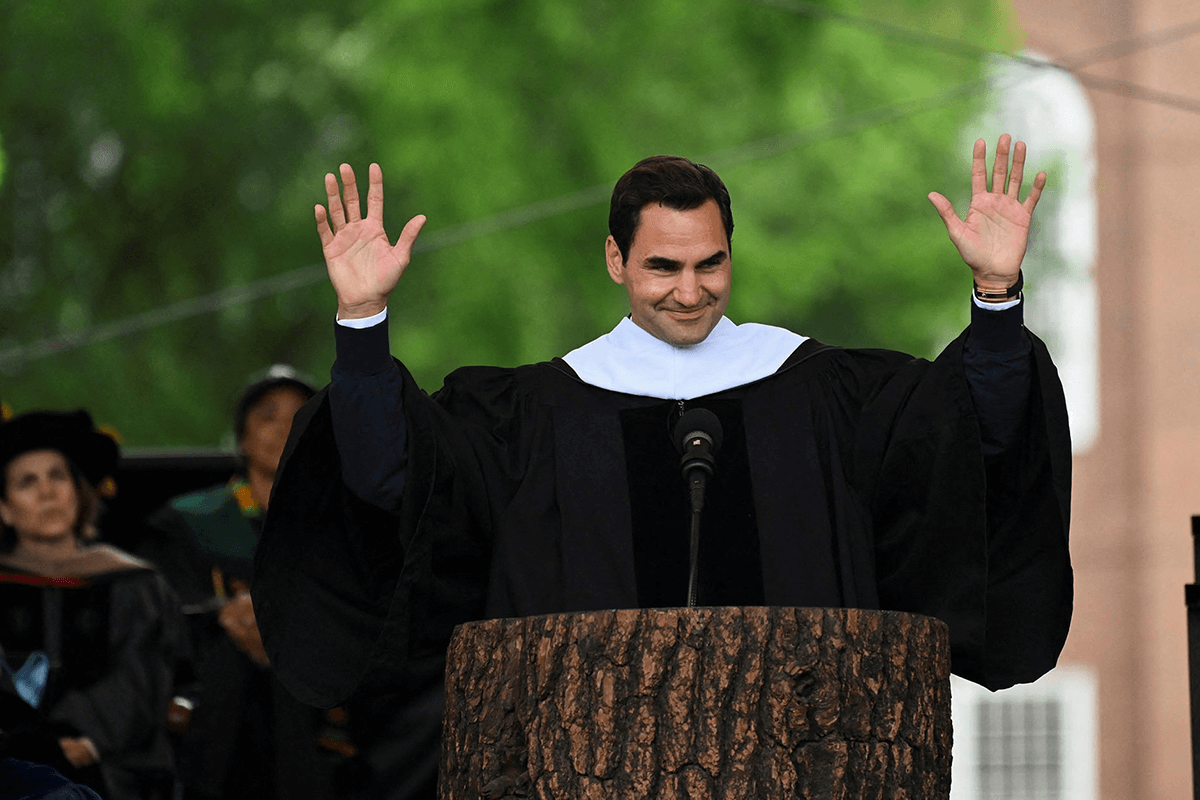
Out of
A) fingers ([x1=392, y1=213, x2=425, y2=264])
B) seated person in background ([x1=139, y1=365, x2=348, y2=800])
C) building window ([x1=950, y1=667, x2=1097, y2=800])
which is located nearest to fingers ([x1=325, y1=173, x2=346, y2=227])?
fingers ([x1=392, y1=213, x2=425, y2=264])

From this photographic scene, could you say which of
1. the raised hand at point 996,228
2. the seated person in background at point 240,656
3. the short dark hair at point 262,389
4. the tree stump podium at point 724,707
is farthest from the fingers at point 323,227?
the short dark hair at point 262,389

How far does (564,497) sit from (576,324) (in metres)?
9.51

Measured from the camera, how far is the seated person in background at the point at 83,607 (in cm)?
666

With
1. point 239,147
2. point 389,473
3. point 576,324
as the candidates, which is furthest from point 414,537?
point 239,147

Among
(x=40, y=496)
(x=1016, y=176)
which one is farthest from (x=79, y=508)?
(x=1016, y=176)

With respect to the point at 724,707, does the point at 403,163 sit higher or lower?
higher

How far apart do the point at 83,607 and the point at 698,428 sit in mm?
3940

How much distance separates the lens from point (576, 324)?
13.6 m

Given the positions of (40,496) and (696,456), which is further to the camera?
(40,496)

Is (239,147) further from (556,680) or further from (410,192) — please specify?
(556,680)

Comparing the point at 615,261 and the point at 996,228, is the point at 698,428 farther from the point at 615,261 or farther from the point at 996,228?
the point at 996,228

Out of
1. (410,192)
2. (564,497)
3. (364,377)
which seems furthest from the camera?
(410,192)

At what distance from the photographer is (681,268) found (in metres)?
4.09

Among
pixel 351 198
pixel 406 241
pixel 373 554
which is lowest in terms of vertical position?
pixel 373 554
